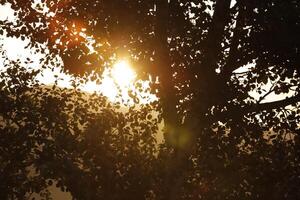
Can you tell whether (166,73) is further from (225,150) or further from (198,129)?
(225,150)

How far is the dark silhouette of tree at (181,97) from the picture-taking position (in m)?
10.9

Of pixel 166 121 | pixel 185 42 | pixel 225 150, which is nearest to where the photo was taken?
pixel 185 42

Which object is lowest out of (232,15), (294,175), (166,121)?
(294,175)

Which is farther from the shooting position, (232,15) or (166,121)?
(166,121)

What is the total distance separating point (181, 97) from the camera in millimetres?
12891

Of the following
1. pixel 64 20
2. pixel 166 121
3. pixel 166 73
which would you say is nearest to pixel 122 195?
pixel 166 121

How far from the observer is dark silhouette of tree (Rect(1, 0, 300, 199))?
35.9ft

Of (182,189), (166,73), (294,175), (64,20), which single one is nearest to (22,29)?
(64,20)

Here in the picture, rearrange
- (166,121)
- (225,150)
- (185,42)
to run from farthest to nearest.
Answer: (166,121) < (225,150) < (185,42)

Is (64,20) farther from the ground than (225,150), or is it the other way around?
(64,20)

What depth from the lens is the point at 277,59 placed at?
11.4 meters

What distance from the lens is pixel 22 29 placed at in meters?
13.5

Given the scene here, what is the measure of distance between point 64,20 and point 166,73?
3.52m

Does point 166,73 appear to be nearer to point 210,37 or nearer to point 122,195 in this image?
point 210,37
